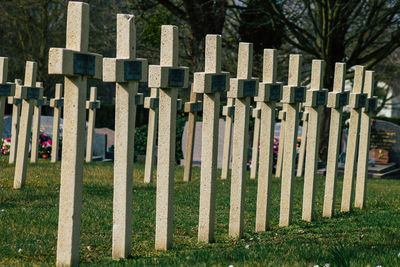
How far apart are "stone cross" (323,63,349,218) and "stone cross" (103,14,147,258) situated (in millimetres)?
3289

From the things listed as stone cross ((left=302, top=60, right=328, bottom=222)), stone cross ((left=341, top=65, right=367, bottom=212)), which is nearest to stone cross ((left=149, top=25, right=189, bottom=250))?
stone cross ((left=302, top=60, right=328, bottom=222))

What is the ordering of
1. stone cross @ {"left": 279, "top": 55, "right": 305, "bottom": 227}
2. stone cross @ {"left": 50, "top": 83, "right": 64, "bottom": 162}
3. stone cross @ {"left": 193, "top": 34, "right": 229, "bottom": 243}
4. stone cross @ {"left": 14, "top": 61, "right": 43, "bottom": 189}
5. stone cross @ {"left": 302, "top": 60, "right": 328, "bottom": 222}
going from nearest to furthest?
stone cross @ {"left": 193, "top": 34, "right": 229, "bottom": 243}
stone cross @ {"left": 279, "top": 55, "right": 305, "bottom": 227}
stone cross @ {"left": 302, "top": 60, "right": 328, "bottom": 222}
stone cross @ {"left": 14, "top": 61, "right": 43, "bottom": 189}
stone cross @ {"left": 50, "top": 83, "right": 64, "bottom": 162}

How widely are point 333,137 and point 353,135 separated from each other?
2.15ft

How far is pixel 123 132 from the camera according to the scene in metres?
4.53

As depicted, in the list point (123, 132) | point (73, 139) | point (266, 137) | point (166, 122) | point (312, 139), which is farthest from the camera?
point (312, 139)

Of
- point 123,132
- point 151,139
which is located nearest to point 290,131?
point 123,132

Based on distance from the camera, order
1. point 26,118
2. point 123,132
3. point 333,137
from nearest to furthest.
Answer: point 123,132 → point 333,137 → point 26,118

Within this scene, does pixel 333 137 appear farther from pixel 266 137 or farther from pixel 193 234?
pixel 193 234

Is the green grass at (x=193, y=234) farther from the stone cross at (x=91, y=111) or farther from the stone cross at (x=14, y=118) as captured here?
the stone cross at (x=91, y=111)

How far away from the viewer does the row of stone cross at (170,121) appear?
4152 mm

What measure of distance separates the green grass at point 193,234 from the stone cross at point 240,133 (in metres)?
0.24

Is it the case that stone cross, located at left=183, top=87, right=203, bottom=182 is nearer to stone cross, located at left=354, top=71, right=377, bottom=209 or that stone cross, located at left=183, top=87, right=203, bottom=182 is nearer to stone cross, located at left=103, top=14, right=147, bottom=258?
stone cross, located at left=354, top=71, right=377, bottom=209

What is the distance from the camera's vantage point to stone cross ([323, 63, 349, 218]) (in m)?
7.07

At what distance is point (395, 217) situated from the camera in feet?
22.3
